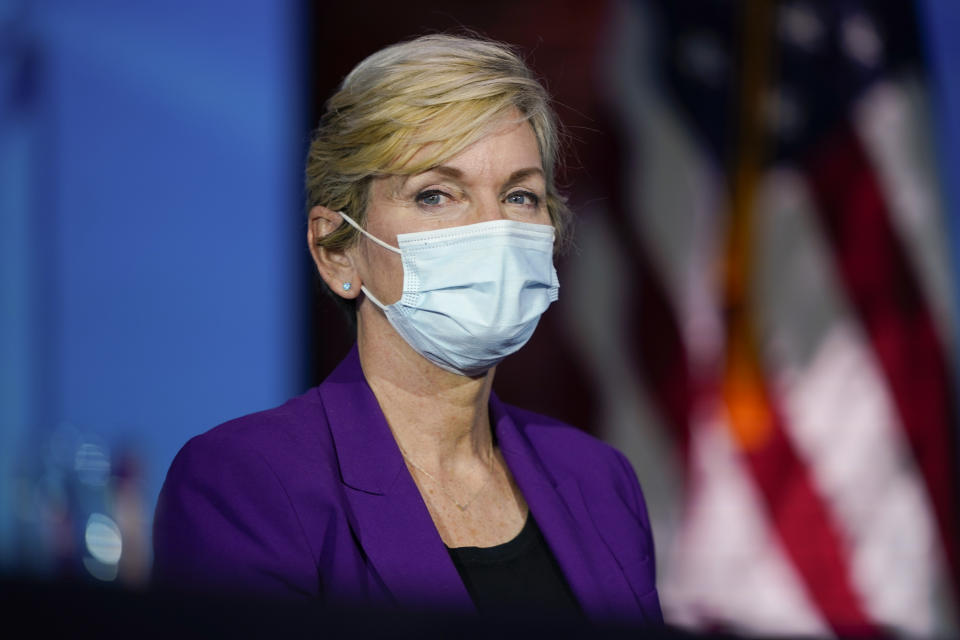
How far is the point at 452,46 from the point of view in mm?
1331

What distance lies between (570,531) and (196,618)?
3.50ft

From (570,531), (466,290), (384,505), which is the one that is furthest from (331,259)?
(570,531)

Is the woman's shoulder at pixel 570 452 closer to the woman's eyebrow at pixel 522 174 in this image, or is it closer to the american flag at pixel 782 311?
the woman's eyebrow at pixel 522 174

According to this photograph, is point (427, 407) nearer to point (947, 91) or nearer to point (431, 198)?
point (431, 198)

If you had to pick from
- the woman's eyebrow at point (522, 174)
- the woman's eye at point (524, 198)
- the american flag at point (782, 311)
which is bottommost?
the american flag at point (782, 311)

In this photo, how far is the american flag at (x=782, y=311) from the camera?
11.6 ft

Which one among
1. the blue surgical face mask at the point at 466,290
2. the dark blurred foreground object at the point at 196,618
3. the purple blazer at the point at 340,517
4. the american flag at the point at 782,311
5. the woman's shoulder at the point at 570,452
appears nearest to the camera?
the dark blurred foreground object at the point at 196,618

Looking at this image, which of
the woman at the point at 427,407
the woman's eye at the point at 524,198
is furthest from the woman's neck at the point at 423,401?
the woman's eye at the point at 524,198

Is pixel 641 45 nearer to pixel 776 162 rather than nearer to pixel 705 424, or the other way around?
pixel 776 162

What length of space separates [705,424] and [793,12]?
1.42 meters

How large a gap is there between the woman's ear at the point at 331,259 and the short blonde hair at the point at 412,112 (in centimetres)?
1

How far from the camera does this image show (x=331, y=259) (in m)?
1.41

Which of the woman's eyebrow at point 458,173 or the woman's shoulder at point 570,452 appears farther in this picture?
the woman's shoulder at point 570,452

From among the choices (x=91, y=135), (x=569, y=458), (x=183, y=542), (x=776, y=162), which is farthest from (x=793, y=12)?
(x=183, y=542)
